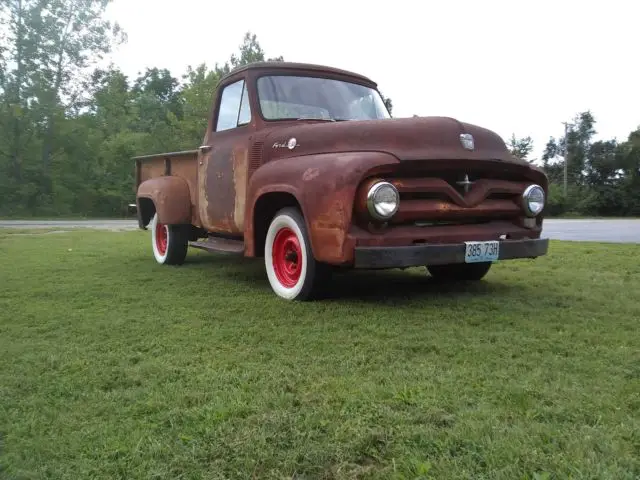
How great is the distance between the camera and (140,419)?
87.0 inches

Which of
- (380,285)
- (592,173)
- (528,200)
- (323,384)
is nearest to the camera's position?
(323,384)

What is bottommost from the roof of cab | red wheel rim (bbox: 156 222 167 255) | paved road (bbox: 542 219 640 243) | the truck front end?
paved road (bbox: 542 219 640 243)

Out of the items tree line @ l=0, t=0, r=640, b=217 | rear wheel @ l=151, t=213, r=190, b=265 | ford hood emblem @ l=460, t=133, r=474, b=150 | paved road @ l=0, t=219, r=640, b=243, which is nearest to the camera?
ford hood emblem @ l=460, t=133, r=474, b=150

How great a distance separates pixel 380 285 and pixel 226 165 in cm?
185

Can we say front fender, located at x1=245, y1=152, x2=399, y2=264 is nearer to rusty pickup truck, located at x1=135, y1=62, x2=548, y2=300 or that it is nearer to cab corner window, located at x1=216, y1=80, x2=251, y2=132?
rusty pickup truck, located at x1=135, y1=62, x2=548, y2=300

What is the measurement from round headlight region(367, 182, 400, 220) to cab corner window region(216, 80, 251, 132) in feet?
6.41

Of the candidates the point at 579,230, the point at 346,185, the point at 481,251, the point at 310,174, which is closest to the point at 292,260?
the point at 310,174

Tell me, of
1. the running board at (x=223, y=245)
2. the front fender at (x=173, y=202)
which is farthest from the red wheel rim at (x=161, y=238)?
the running board at (x=223, y=245)

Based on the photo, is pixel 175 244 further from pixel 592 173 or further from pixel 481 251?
pixel 592 173

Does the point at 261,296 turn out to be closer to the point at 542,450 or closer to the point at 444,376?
the point at 444,376

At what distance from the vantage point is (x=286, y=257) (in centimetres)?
465

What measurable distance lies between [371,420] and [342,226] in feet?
5.99

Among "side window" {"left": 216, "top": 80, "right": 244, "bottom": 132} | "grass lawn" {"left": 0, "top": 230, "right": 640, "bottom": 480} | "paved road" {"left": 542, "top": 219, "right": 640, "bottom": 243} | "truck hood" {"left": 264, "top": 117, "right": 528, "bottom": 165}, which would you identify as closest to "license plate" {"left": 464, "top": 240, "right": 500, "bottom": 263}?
"grass lawn" {"left": 0, "top": 230, "right": 640, "bottom": 480}

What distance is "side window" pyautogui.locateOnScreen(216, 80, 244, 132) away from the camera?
215 inches
